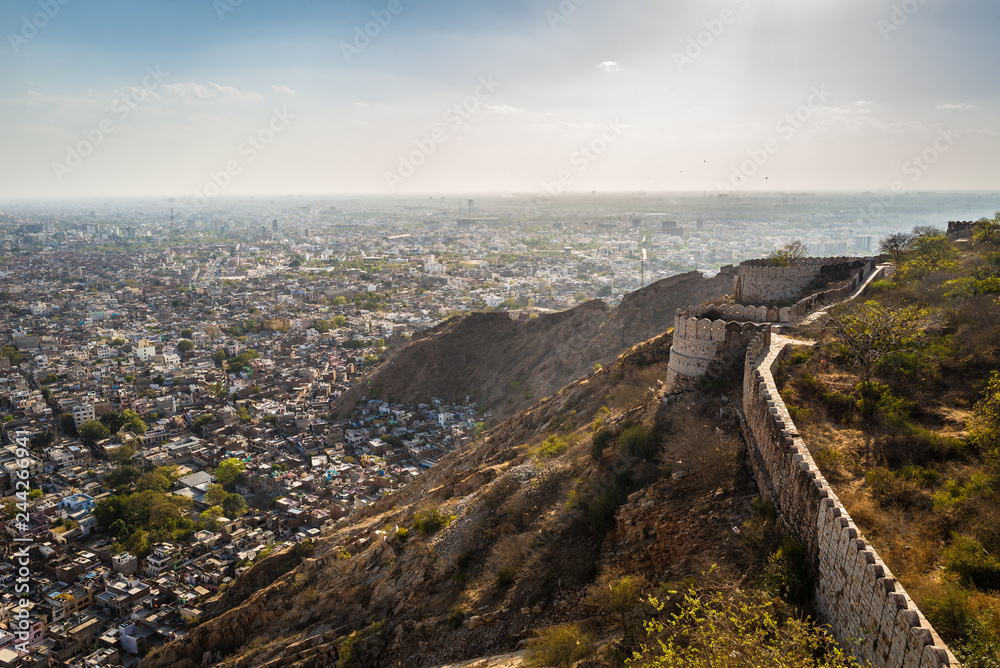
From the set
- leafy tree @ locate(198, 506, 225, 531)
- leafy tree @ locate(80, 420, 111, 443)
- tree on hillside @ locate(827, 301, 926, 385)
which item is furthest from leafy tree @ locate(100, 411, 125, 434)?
tree on hillside @ locate(827, 301, 926, 385)

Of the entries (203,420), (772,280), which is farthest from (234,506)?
(772,280)

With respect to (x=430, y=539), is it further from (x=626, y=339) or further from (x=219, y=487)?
(x=626, y=339)

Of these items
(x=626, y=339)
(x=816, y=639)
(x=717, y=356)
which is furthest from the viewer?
(x=626, y=339)

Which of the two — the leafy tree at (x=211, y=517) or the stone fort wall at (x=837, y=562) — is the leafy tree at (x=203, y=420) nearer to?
the leafy tree at (x=211, y=517)

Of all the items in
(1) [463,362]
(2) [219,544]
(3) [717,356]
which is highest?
(3) [717,356]

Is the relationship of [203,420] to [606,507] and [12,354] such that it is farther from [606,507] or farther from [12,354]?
[606,507]

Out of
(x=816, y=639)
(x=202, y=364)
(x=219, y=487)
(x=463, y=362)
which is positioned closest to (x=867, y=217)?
(x=463, y=362)

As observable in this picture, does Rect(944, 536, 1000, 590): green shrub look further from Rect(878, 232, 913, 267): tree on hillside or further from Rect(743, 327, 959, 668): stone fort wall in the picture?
Rect(878, 232, 913, 267): tree on hillside
